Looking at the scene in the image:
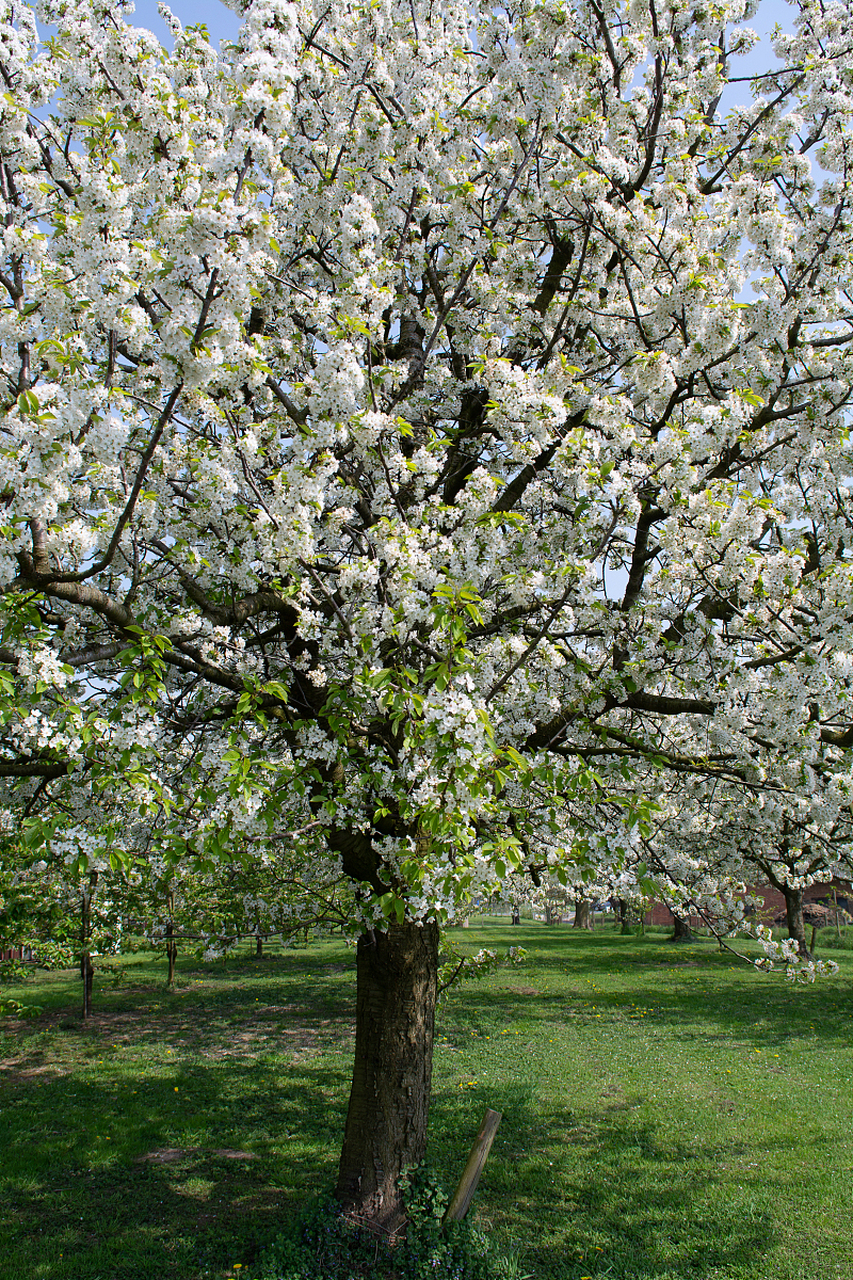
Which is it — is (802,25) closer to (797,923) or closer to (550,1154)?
(550,1154)

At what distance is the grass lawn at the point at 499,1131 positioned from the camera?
19.5 ft

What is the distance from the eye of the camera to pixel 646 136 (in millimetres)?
6219

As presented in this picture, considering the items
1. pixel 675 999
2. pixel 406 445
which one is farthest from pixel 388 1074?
pixel 675 999

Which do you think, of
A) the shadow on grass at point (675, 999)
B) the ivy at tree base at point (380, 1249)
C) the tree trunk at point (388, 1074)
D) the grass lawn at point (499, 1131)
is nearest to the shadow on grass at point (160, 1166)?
the grass lawn at point (499, 1131)

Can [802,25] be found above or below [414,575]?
above

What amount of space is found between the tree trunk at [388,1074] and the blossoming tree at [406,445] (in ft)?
0.09

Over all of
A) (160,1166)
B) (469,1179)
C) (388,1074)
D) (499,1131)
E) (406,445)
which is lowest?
(499,1131)

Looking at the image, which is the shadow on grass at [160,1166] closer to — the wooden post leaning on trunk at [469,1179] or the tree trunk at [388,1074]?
the tree trunk at [388,1074]

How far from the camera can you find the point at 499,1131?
333 inches

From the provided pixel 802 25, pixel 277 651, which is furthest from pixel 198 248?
pixel 802 25

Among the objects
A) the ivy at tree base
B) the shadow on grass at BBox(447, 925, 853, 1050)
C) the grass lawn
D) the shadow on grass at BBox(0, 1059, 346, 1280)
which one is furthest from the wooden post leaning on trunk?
the shadow on grass at BBox(447, 925, 853, 1050)

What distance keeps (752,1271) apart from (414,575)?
585cm

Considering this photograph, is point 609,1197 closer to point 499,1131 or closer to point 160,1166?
point 499,1131

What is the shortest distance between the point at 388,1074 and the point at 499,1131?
3.71 m
